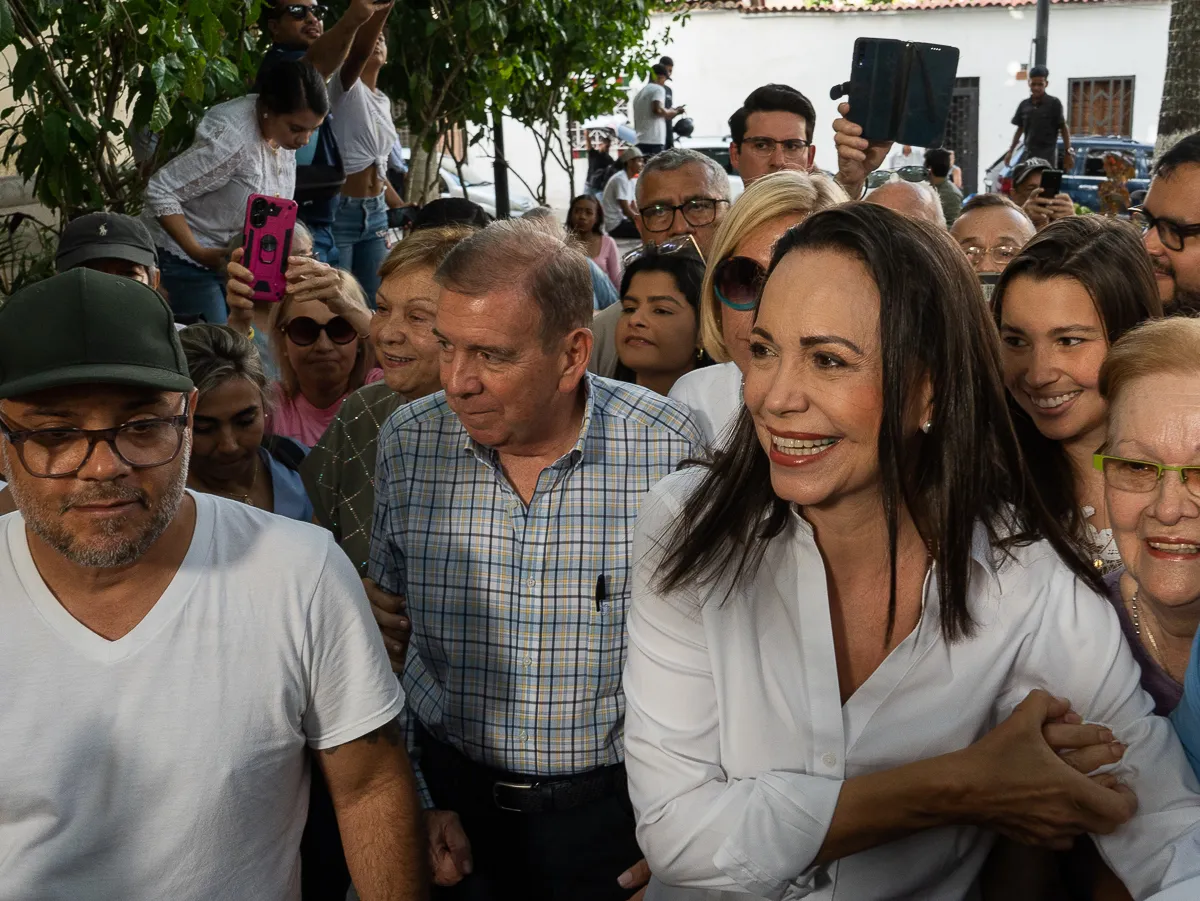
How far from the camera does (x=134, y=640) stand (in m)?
2.35

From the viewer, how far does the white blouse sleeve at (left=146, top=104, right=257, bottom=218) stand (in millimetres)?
6168

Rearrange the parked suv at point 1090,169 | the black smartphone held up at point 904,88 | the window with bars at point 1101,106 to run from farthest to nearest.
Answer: the window with bars at point 1101,106, the parked suv at point 1090,169, the black smartphone held up at point 904,88

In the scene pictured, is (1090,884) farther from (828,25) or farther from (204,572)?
(828,25)

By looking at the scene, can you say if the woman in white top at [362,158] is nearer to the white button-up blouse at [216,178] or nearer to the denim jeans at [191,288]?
the white button-up blouse at [216,178]

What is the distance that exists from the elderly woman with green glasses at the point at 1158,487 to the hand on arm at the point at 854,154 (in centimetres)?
235

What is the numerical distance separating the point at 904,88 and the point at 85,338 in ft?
10.3

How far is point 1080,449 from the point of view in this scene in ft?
10.4

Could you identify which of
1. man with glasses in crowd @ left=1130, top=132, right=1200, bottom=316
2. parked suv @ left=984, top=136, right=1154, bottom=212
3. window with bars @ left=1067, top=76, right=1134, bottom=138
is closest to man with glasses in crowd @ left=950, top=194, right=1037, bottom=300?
man with glasses in crowd @ left=1130, top=132, right=1200, bottom=316

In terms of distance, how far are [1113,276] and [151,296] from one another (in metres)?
2.15

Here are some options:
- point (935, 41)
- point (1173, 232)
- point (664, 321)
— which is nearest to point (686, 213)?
point (664, 321)

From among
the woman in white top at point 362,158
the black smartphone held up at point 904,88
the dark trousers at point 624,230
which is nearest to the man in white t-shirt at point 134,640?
the black smartphone held up at point 904,88

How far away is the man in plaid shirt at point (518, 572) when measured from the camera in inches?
121

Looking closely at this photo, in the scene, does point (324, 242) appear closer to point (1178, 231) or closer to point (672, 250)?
point (672, 250)

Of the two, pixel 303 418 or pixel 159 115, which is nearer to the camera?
pixel 303 418
